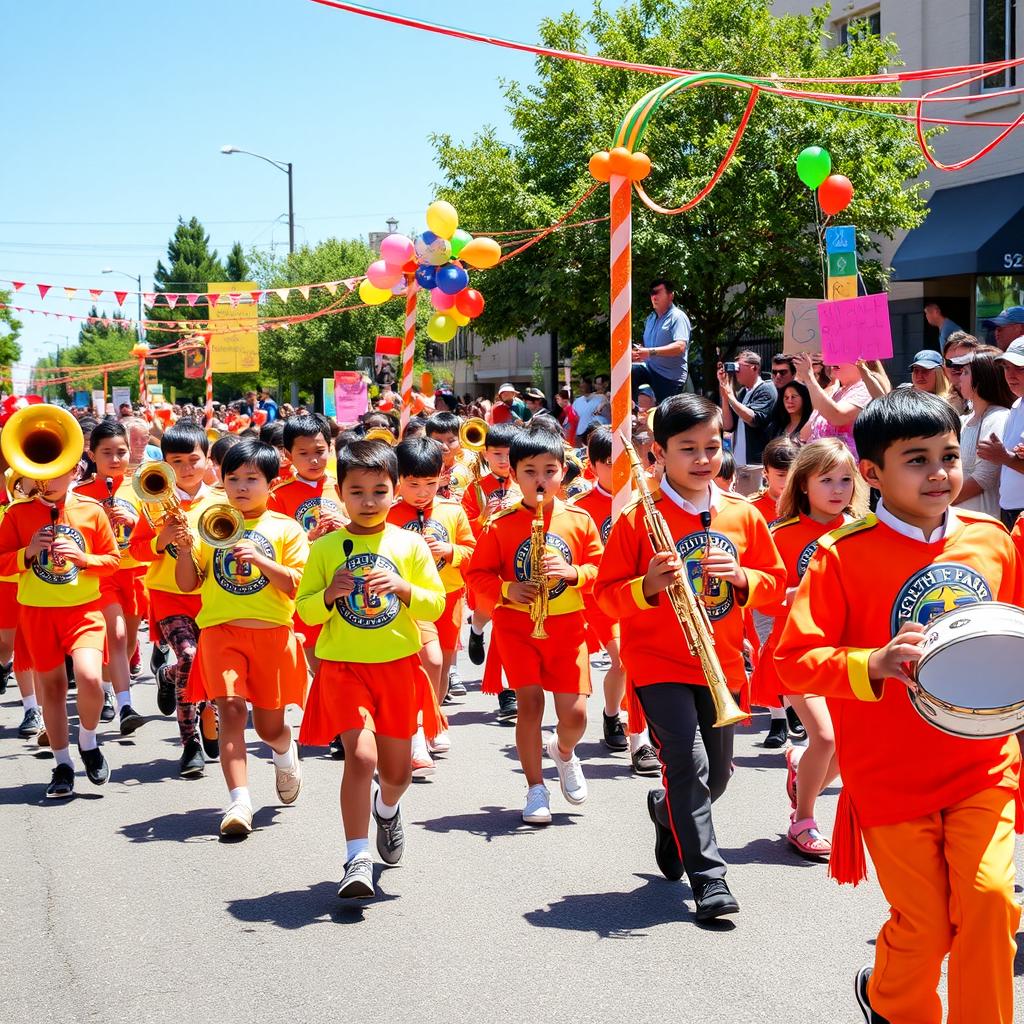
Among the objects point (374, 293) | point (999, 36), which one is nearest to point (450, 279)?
point (374, 293)

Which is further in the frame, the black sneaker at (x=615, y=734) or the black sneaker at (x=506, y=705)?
the black sneaker at (x=506, y=705)

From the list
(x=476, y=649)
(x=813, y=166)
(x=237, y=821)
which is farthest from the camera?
(x=813, y=166)

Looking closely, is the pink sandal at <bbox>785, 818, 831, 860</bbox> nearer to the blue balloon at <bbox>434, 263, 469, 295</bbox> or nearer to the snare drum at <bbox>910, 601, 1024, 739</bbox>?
the snare drum at <bbox>910, 601, 1024, 739</bbox>

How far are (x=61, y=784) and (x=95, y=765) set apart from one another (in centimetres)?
26

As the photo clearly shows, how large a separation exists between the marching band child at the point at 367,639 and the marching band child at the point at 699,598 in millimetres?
854

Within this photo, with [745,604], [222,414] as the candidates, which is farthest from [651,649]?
[222,414]

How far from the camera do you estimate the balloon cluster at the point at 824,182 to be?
11383 millimetres

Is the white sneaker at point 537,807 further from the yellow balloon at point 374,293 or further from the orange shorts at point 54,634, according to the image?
the yellow balloon at point 374,293

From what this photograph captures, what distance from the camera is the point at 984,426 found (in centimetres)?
688

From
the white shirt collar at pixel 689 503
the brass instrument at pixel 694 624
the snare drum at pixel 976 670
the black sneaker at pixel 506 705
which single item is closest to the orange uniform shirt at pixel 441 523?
the black sneaker at pixel 506 705

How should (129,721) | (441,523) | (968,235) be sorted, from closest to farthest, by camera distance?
(441,523) < (129,721) < (968,235)

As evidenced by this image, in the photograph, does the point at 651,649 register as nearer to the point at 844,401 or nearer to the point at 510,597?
the point at 510,597

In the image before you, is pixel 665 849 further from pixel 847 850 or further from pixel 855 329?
pixel 855 329

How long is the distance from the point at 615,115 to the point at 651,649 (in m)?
18.1
